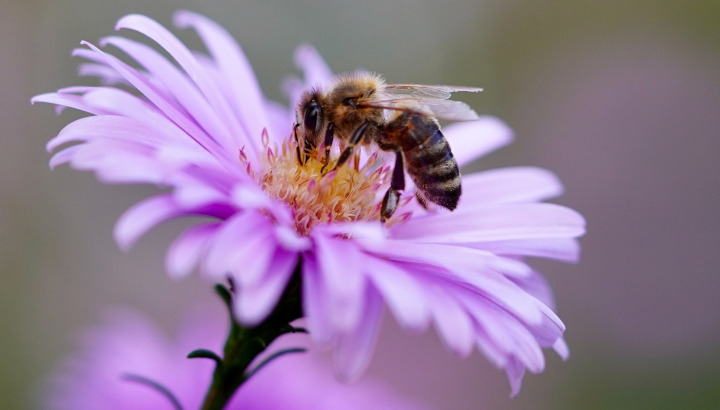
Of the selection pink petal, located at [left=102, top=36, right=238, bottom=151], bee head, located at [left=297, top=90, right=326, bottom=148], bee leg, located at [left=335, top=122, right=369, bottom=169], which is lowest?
bee leg, located at [left=335, top=122, right=369, bottom=169]

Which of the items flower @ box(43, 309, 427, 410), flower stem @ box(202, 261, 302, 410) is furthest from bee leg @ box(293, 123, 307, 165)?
flower @ box(43, 309, 427, 410)

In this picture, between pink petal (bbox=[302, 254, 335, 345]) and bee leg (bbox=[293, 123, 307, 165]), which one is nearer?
pink petal (bbox=[302, 254, 335, 345])

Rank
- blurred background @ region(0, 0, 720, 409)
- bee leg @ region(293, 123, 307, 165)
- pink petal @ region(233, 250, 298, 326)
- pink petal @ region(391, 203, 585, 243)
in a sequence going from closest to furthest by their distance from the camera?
pink petal @ region(233, 250, 298, 326) < pink petal @ region(391, 203, 585, 243) < bee leg @ region(293, 123, 307, 165) < blurred background @ region(0, 0, 720, 409)

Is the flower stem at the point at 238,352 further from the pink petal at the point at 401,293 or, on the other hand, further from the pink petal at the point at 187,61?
the pink petal at the point at 187,61

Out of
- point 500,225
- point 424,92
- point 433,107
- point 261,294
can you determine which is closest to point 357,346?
point 261,294

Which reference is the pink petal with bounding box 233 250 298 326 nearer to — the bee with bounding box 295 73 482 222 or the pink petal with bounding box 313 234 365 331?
the pink petal with bounding box 313 234 365 331

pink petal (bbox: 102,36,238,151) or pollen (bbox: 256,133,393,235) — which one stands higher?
pink petal (bbox: 102,36,238,151)

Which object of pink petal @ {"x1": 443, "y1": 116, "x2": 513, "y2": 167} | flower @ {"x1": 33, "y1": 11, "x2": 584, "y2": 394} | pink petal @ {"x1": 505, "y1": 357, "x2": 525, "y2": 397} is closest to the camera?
flower @ {"x1": 33, "y1": 11, "x2": 584, "y2": 394}

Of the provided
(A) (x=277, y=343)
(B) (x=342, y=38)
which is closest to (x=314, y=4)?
(B) (x=342, y=38)
